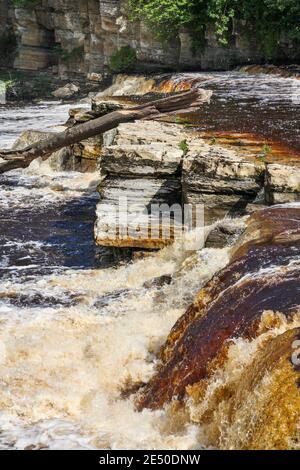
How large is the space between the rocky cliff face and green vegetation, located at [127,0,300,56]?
0.48 metres

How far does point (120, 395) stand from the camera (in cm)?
539

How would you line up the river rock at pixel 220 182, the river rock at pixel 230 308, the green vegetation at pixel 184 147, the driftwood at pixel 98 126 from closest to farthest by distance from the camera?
1. the river rock at pixel 230 308
2. the river rock at pixel 220 182
3. the green vegetation at pixel 184 147
4. the driftwood at pixel 98 126

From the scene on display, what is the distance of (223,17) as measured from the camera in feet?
70.1

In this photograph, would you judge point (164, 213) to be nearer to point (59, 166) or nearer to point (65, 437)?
point (65, 437)

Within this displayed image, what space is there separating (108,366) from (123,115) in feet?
18.9

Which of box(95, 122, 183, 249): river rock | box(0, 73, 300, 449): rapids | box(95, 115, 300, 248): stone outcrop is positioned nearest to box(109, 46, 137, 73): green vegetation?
box(0, 73, 300, 449): rapids

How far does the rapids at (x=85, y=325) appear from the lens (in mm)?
4730

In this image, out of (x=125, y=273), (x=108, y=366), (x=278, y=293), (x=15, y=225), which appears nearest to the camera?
(x=278, y=293)

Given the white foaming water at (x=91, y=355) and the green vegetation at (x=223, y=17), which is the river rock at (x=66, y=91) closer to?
the green vegetation at (x=223, y=17)

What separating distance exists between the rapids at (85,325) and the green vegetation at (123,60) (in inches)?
603

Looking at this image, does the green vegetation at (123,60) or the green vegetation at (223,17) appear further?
the green vegetation at (123,60)

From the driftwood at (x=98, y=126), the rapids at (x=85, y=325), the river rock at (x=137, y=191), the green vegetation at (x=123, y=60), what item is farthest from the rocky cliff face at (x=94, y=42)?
the river rock at (x=137, y=191)

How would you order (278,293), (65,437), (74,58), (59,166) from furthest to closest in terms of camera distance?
1. (74,58)
2. (59,166)
3. (278,293)
4. (65,437)

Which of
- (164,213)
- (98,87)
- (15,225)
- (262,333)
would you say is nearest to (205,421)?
(262,333)
